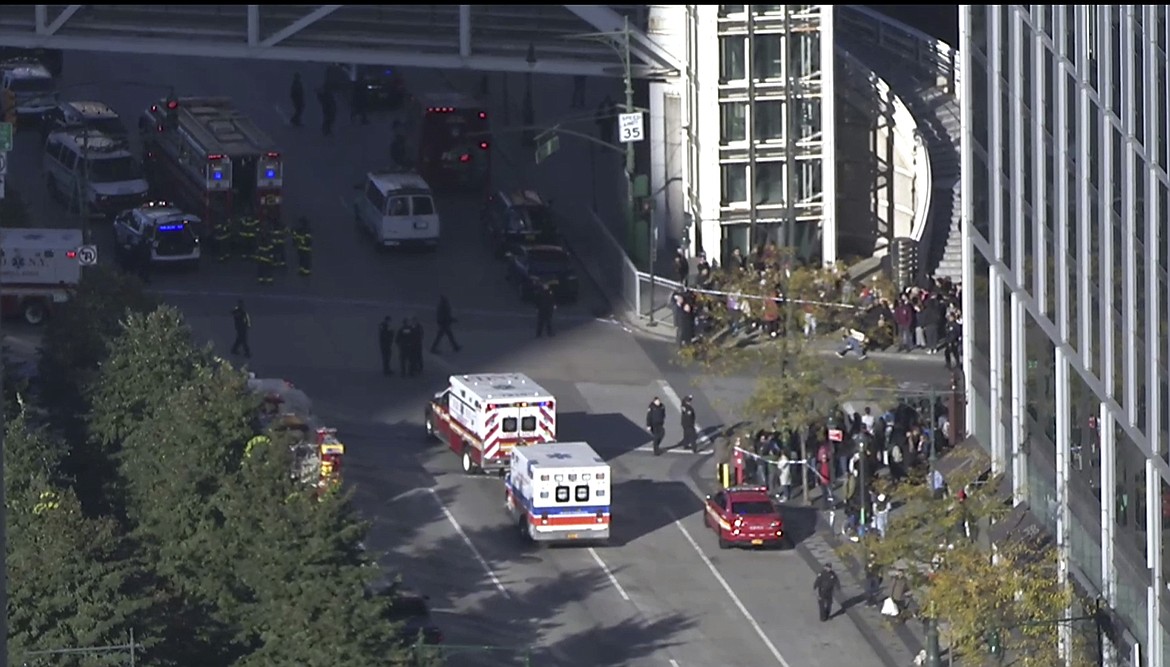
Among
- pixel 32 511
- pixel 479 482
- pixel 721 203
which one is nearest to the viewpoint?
pixel 32 511

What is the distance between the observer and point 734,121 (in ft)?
247

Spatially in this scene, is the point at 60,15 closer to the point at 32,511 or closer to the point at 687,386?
the point at 687,386

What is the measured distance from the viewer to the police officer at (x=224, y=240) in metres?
77.0

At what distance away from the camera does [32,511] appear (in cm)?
3988

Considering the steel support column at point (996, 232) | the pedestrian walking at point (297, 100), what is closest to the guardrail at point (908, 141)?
the pedestrian walking at point (297, 100)

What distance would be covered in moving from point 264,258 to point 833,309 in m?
17.7

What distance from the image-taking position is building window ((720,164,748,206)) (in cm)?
7531

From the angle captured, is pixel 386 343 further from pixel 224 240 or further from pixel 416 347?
pixel 224 240

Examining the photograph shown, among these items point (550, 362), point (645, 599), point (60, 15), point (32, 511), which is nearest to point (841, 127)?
point (550, 362)

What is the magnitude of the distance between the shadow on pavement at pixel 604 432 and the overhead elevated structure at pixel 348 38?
15.8 m

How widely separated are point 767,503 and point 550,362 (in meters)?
15.1

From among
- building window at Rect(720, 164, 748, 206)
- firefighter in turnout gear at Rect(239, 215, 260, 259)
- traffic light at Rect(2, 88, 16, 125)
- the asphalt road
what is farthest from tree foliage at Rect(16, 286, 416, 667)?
building window at Rect(720, 164, 748, 206)

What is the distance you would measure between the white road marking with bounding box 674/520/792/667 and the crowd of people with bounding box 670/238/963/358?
1132 centimetres

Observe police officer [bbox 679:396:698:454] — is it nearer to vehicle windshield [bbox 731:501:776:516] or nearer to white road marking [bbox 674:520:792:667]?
white road marking [bbox 674:520:792:667]
